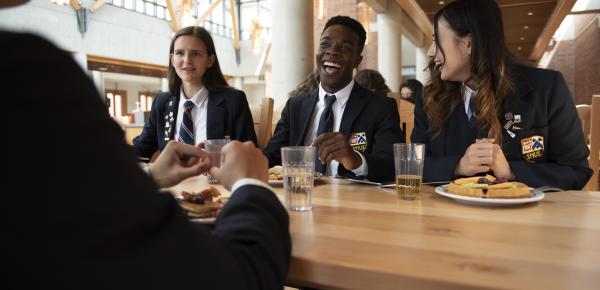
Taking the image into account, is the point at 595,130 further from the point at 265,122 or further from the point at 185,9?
the point at 185,9

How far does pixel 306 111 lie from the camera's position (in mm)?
2283

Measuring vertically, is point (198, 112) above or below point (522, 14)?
below

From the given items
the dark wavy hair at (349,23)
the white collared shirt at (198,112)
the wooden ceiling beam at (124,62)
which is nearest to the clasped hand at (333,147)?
the dark wavy hair at (349,23)

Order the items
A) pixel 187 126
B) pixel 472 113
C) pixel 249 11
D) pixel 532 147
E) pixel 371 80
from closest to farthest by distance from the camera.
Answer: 1. pixel 532 147
2. pixel 472 113
3. pixel 187 126
4. pixel 371 80
5. pixel 249 11

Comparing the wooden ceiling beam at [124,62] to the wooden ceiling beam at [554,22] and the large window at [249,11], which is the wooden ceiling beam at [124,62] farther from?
the wooden ceiling beam at [554,22]

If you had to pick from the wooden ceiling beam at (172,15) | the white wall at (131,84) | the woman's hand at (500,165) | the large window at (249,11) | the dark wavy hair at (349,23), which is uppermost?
the large window at (249,11)

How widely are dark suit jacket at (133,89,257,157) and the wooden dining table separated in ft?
5.81

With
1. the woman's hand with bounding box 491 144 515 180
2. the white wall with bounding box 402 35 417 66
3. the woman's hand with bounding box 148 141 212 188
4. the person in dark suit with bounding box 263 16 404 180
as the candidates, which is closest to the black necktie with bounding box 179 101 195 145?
the person in dark suit with bounding box 263 16 404 180

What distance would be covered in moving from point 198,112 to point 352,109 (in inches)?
44.3

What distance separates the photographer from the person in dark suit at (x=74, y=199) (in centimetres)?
38

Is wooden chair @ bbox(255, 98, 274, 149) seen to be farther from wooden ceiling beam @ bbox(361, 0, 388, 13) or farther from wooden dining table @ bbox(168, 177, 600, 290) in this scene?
wooden ceiling beam @ bbox(361, 0, 388, 13)

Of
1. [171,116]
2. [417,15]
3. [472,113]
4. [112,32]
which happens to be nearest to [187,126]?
[171,116]

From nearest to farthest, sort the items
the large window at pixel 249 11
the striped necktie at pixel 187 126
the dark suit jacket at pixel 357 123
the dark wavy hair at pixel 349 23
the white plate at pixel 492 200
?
the white plate at pixel 492 200, the dark suit jacket at pixel 357 123, the dark wavy hair at pixel 349 23, the striped necktie at pixel 187 126, the large window at pixel 249 11

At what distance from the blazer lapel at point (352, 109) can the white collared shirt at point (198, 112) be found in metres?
1.02
